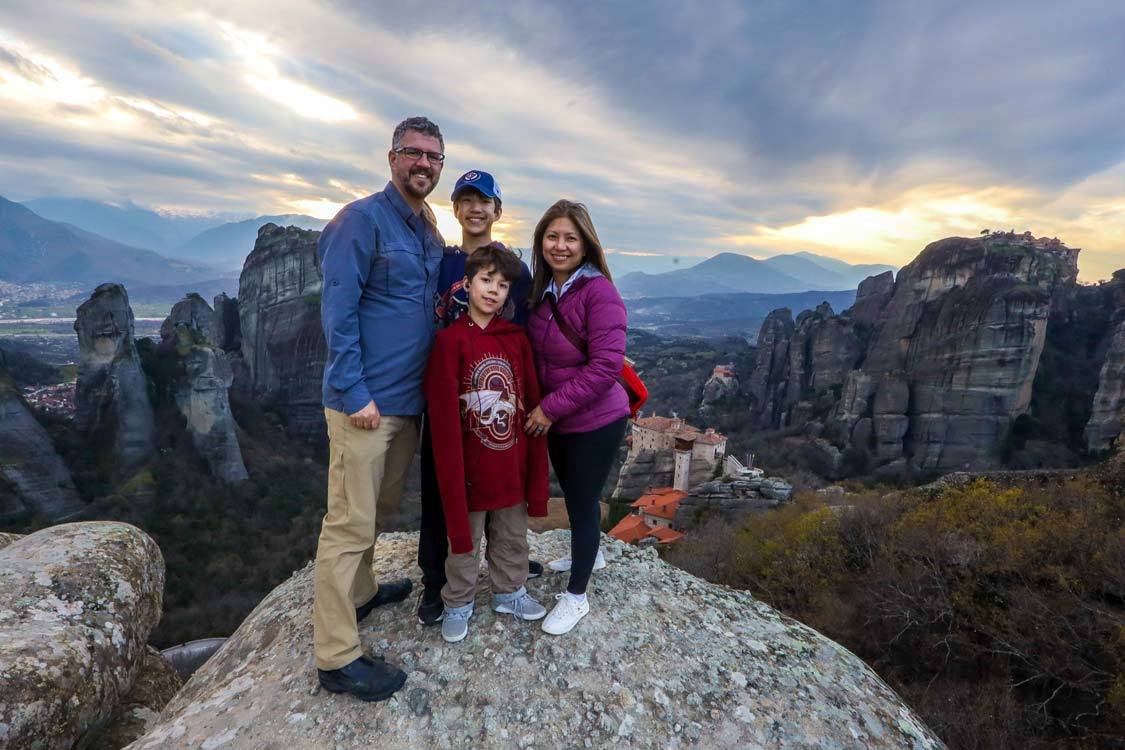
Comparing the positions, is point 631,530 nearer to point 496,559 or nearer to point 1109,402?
point 496,559

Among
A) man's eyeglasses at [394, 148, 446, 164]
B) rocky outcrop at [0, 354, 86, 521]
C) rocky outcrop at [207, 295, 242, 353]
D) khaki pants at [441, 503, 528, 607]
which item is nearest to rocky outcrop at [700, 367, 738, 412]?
rocky outcrop at [207, 295, 242, 353]

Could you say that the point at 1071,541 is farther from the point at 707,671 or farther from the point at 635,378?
the point at 635,378

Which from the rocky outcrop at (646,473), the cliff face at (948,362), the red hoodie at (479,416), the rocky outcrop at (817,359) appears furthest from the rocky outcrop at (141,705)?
the rocky outcrop at (817,359)

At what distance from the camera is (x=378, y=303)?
3027 millimetres

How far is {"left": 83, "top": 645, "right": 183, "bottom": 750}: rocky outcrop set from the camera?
3596 millimetres

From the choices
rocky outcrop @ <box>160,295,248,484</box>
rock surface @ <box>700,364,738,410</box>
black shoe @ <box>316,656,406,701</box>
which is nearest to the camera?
black shoe @ <box>316,656,406,701</box>

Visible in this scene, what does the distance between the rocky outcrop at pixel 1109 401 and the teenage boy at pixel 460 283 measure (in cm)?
4128

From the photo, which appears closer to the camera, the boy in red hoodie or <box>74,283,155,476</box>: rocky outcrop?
the boy in red hoodie

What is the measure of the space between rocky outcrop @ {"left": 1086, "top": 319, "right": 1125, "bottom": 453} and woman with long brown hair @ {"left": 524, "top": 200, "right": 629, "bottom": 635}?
40704 millimetres

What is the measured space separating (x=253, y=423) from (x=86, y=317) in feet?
39.2

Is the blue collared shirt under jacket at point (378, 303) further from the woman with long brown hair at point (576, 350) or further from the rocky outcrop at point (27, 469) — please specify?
the rocky outcrop at point (27, 469)

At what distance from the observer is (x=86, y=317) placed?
24.0m

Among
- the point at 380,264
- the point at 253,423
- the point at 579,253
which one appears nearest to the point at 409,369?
the point at 380,264

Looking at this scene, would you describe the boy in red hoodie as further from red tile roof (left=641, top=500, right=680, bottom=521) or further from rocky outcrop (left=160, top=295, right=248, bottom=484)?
rocky outcrop (left=160, top=295, right=248, bottom=484)
